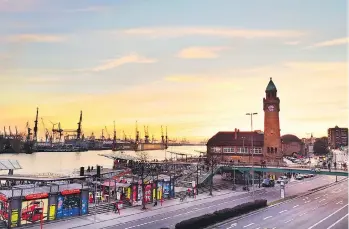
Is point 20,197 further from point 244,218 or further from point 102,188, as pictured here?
point 244,218

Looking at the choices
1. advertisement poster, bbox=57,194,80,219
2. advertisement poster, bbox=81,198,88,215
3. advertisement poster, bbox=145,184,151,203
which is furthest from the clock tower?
advertisement poster, bbox=57,194,80,219

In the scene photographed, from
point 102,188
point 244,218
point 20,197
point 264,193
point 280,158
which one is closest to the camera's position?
point 20,197

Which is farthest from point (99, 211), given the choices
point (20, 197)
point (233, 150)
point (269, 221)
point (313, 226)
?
point (233, 150)

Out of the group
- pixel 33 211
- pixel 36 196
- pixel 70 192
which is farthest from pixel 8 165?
pixel 33 211

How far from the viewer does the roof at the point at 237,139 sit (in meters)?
114

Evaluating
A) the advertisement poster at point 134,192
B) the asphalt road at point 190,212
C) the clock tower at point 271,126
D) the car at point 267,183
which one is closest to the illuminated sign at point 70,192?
the asphalt road at point 190,212

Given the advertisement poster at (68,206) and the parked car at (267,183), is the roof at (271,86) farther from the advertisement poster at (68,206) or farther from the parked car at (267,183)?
the advertisement poster at (68,206)

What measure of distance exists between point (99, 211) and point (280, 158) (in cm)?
7089

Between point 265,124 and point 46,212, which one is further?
point 265,124

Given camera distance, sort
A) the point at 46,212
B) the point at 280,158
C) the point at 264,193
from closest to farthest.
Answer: the point at 46,212 < the point at 264,193 < the point at 280,158

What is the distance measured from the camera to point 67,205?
49.3 m

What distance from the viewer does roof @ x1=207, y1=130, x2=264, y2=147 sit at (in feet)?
374

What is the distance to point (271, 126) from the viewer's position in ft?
366

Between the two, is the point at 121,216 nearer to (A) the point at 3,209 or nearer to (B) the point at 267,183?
(A) the point at 3,209
